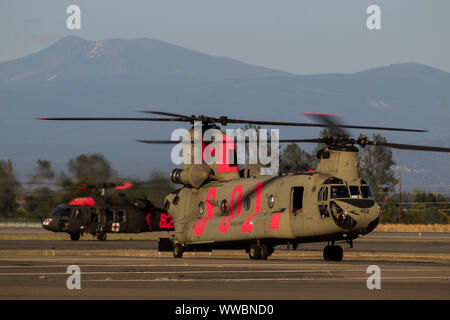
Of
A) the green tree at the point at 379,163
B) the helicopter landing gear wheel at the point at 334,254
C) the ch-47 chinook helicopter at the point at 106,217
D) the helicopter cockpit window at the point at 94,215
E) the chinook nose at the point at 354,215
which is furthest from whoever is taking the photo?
the green tree at the point at 379,163

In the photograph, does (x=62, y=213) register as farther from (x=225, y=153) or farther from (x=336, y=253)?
(x=336, y=253)

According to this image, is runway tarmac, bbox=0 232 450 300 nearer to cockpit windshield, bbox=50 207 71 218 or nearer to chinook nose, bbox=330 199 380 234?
chinook nose, bbox=330 199 380 234

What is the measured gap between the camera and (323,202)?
1299 inches

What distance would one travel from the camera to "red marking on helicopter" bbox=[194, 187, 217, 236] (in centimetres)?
3788

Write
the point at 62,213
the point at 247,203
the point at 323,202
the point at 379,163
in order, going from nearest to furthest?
the point at 323,202, the point at 247,203, the point at 62,213, the point at 379,163

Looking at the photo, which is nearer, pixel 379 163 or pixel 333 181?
pixel 333 181

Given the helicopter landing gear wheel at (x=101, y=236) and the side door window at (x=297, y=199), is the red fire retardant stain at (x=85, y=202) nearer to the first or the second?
the helicopter landing gear wheel at (x=101, y=236)

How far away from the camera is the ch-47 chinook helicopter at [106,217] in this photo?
192ft

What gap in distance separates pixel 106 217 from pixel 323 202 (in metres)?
28.5

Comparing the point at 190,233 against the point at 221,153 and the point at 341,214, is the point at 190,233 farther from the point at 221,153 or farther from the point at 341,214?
the point at 341,214

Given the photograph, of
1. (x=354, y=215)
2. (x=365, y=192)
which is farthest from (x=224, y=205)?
(x=354, y=215)

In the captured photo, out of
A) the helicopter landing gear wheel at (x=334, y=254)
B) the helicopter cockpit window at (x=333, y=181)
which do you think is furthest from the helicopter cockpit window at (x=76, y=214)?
Result: the helicopter cockpit window at (x=333, y=181)

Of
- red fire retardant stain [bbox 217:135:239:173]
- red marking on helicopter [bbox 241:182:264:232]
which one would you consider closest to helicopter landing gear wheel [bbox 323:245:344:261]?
red marking on helicopter [bbox 241:182:264:232]
